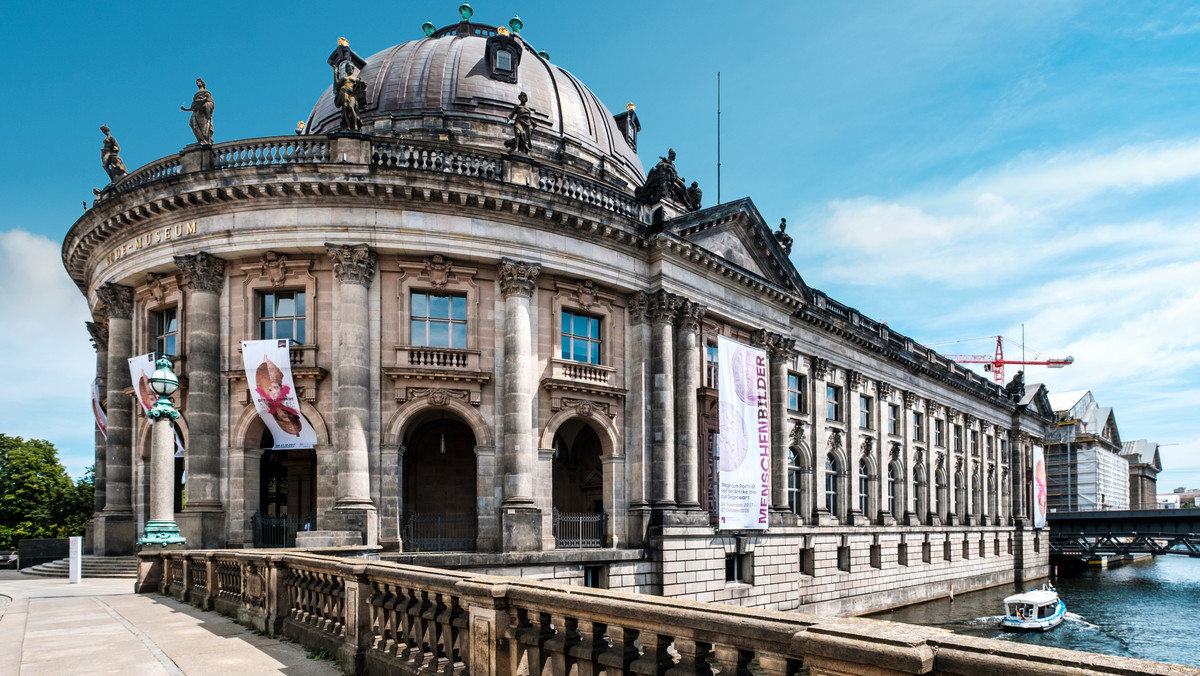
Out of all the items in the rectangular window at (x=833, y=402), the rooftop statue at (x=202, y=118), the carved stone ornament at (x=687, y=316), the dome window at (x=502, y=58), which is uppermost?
the dome window at (x=502, y=58)

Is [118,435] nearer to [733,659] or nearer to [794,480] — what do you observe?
[733,659]

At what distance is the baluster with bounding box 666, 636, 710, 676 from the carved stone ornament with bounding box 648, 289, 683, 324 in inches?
943

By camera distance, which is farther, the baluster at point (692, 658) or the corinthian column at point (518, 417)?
the corinthian column at point (518, 417)

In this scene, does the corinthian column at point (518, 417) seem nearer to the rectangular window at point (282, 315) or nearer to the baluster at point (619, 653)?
the rectangular window at point (282, 315)

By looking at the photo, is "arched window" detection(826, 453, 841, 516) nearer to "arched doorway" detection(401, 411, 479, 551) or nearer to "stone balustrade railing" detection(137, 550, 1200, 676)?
"arched doorway" detection(401, 411, 479, 551)

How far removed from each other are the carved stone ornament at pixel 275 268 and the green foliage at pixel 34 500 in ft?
148

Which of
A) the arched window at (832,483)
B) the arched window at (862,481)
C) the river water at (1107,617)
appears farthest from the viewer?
the arched window at (862,481)

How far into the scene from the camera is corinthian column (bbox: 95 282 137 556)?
89.1 ft

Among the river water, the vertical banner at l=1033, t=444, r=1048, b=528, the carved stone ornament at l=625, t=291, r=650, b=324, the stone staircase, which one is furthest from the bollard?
the vertical banner at l=1033, t=444, r=1048, b=528

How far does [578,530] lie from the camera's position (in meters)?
29.2

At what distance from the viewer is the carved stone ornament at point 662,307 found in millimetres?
29828

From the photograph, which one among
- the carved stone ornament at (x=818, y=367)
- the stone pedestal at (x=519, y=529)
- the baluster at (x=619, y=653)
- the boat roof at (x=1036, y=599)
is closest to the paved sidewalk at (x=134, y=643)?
the baluster at (x=619, y=653)

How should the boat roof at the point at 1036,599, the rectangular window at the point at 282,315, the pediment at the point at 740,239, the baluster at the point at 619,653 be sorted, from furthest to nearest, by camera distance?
the boat roof at the point at 1036,599 < the pediment at the point at 740,239 < the rectangular window at the point at 282,315 < the baluster at the point at 619,653

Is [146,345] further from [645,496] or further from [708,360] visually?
[708,360]
